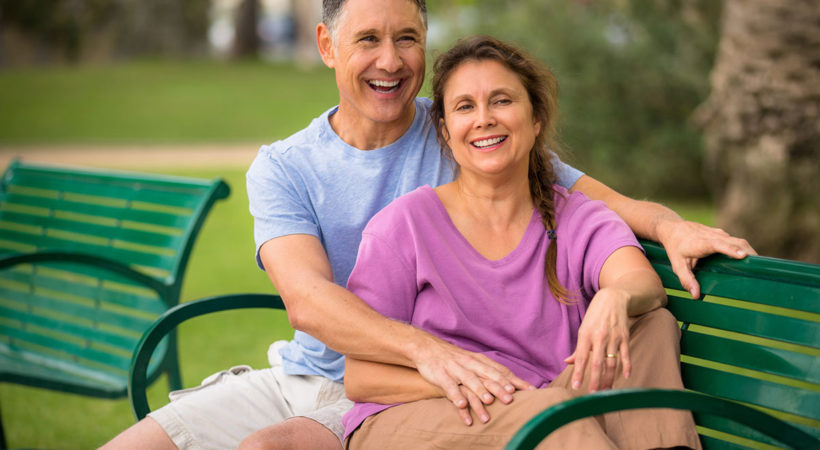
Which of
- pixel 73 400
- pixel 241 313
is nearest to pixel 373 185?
pixel 73 400

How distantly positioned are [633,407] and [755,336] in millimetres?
628

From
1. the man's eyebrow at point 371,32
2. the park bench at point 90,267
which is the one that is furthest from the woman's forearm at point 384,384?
the park bench at point 90,267

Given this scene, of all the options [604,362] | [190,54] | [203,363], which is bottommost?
[203,363]

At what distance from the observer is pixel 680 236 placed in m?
2.46

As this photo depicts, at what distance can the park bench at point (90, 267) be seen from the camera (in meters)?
3.53

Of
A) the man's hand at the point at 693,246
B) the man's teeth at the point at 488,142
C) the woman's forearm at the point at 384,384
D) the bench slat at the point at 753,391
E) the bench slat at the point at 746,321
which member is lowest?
the woman's forearm at the point at 384,384

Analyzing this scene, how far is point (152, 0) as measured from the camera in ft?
105

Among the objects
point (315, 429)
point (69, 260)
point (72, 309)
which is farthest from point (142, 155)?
point (315, 429)

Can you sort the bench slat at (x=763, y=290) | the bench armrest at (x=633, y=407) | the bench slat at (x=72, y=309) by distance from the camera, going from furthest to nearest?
1. the bench slat at (x=72, y=309)
2. the bench slat at (x=763, y=290)
3. the bench armrest at (x=633, y=407)

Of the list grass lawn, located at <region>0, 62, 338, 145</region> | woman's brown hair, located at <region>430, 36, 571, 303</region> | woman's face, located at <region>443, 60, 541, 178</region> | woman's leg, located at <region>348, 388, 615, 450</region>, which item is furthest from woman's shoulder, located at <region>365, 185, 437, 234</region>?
grass lawn, located at <region>0, 62, 338, 145</region>

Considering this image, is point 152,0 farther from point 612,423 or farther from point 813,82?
point 612,423

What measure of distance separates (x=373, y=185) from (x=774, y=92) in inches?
178

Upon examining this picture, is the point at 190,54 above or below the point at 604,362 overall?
above

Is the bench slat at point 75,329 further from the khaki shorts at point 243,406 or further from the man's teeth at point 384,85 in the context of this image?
the man's teeth at point 384,85
